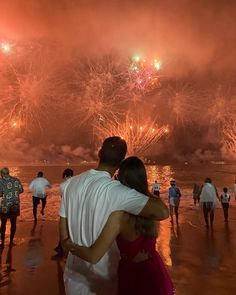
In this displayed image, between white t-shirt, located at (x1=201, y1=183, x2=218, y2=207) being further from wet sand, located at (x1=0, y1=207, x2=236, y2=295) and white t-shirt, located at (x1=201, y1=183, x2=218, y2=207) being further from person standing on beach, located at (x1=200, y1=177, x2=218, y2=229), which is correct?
wet sand, located at (x1=0, y1=207, x2=236, y2=295)

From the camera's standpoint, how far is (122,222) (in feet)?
7.32

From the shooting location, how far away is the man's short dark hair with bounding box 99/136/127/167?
2.43 metres

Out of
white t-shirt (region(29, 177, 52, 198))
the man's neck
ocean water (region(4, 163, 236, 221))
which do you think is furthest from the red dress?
ocean water (region(4, 163, 236, 221))

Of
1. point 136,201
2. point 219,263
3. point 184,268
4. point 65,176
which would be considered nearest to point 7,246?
point 65,176

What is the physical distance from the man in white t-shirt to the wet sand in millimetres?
2766

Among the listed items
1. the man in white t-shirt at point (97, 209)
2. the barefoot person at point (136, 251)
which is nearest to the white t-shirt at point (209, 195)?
the barefoot person at point (136, 251)

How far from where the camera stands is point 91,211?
2283 millimetres

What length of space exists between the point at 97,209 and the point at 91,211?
63 millimetres

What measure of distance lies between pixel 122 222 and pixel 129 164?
0.48m

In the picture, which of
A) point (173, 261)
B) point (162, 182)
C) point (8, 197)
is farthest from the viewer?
point (162, 182)

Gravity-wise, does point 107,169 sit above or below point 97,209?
above

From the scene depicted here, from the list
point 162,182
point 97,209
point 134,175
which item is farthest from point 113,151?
point 162,182

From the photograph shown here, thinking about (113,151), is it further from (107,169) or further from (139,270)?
(139,270)

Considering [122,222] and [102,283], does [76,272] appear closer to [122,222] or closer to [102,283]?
[102,283]
